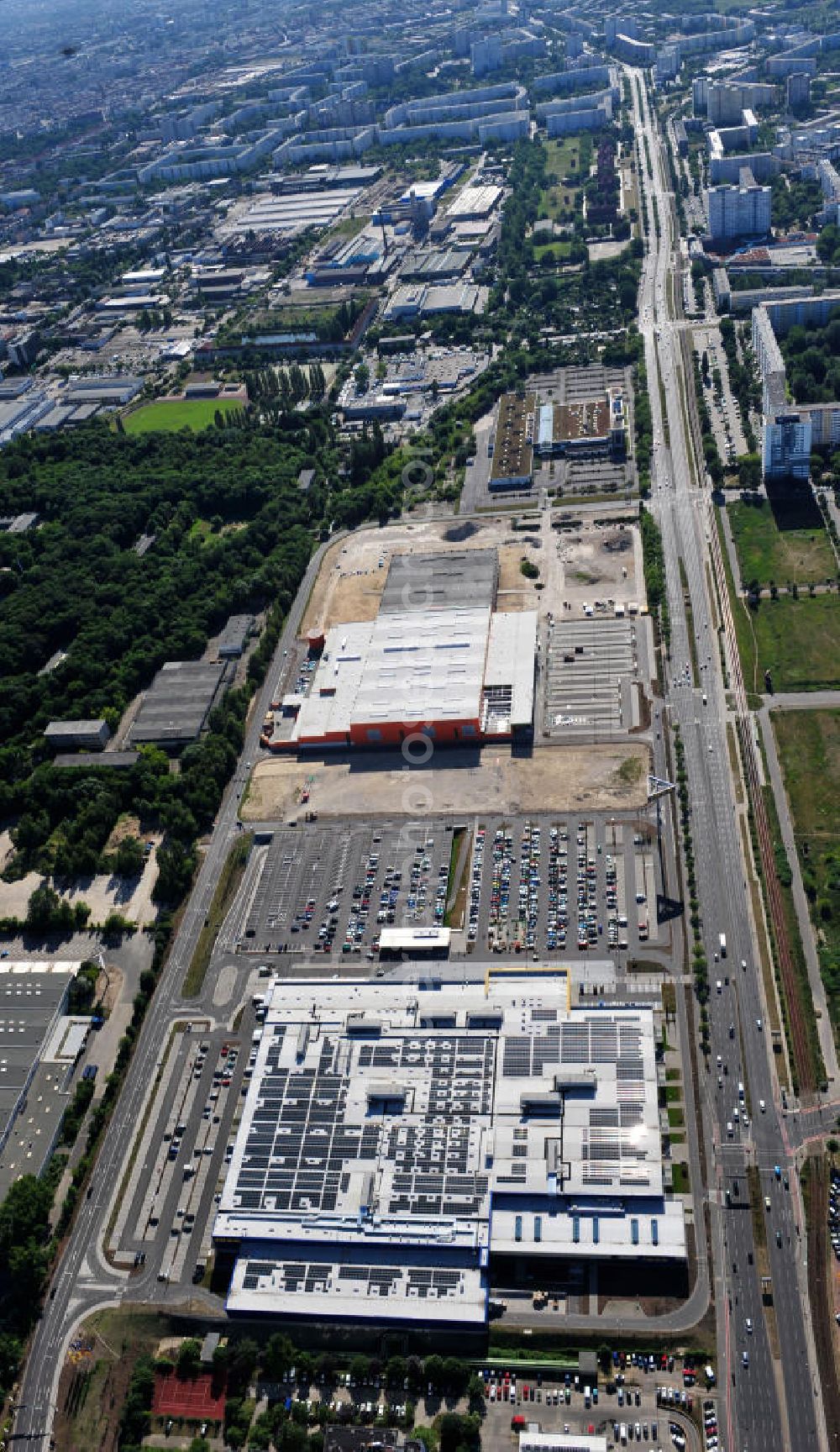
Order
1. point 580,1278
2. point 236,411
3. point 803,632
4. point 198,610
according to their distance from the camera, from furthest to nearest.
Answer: point 236,411 < point 198,610 < point 803,632 < point 580,1278

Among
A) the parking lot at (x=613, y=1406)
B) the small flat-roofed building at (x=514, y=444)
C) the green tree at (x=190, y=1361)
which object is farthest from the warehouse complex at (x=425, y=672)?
the parking lot at (x=613, y=1406)

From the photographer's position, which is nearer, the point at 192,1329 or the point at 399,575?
the point at 192,1329

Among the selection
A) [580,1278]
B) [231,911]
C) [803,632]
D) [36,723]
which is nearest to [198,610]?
[36,723]

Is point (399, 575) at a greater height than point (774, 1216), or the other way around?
point (399, 575)

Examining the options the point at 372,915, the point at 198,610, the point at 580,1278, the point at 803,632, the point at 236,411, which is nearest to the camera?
the point at 580,1278

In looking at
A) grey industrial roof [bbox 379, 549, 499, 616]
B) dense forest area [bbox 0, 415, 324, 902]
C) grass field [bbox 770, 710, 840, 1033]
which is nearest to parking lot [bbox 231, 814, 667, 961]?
→ dense forest area [bbox 0, 415, 324, 902]

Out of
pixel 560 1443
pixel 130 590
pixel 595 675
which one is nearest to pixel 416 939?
pixel 560 1443

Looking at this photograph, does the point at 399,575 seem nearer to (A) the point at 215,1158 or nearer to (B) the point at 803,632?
(B) the point at 803,632
